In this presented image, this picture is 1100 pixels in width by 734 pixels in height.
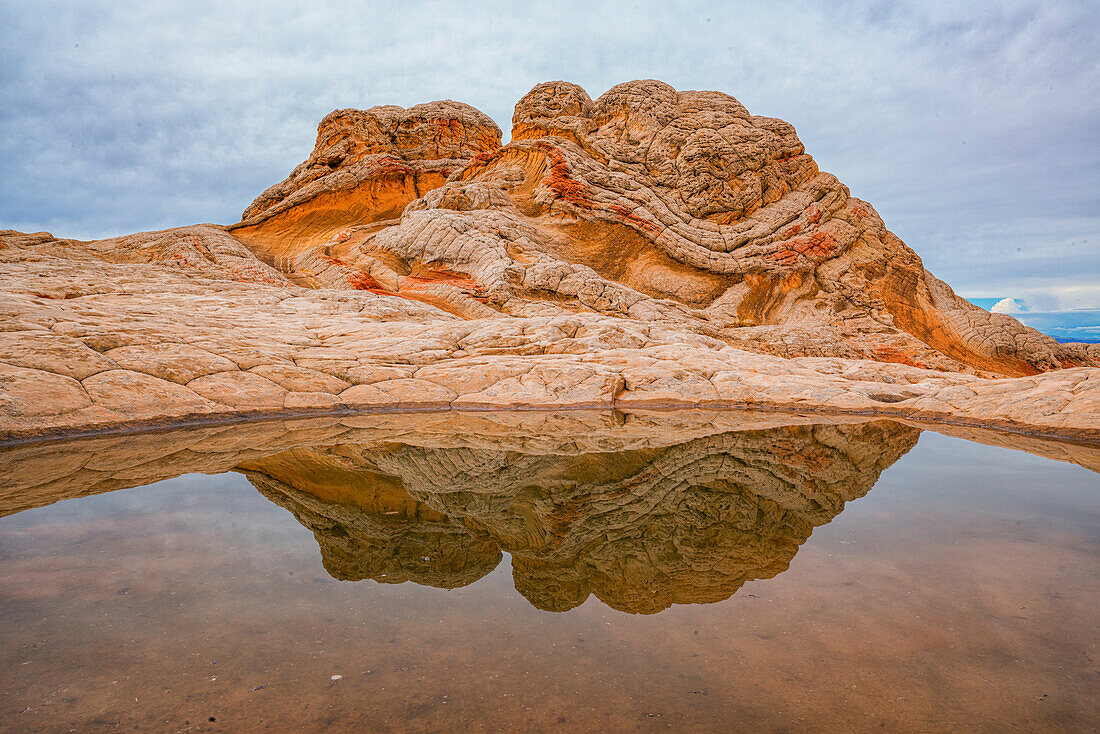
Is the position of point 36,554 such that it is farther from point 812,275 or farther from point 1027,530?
point 812,275

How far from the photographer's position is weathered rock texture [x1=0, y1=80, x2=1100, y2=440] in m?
11.7

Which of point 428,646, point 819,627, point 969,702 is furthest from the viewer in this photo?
point 819,627

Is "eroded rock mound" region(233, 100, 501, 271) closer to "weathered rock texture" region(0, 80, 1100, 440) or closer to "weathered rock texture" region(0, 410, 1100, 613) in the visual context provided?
"weathered rock texture" region(0, 80, 1100, 440)

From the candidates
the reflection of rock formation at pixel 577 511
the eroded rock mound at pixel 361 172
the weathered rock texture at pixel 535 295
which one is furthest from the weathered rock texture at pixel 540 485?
the eroded rock mound at pixel 361 172

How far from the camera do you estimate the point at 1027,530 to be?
17.5 feet

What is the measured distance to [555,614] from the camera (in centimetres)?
363

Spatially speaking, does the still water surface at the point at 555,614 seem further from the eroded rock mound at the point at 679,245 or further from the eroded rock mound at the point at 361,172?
the eroded rock mound at the point at 361,172

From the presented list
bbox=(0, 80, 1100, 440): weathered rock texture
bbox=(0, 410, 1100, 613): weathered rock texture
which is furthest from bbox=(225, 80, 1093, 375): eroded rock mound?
bbox=(0, 410, 1100, 613): weathered rock texture

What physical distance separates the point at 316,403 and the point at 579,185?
916 inches

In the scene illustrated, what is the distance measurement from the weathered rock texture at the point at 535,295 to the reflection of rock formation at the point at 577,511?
504cm

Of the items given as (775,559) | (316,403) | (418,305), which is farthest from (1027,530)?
(418,305)

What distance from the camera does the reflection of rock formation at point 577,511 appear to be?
422 cm

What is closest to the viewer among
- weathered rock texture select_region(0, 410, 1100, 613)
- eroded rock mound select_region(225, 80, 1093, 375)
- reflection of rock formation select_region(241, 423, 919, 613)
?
reflection of rock formation select_region(241, 423, 919, 613)

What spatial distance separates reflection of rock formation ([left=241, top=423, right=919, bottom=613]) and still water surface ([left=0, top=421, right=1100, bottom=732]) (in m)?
0.04
